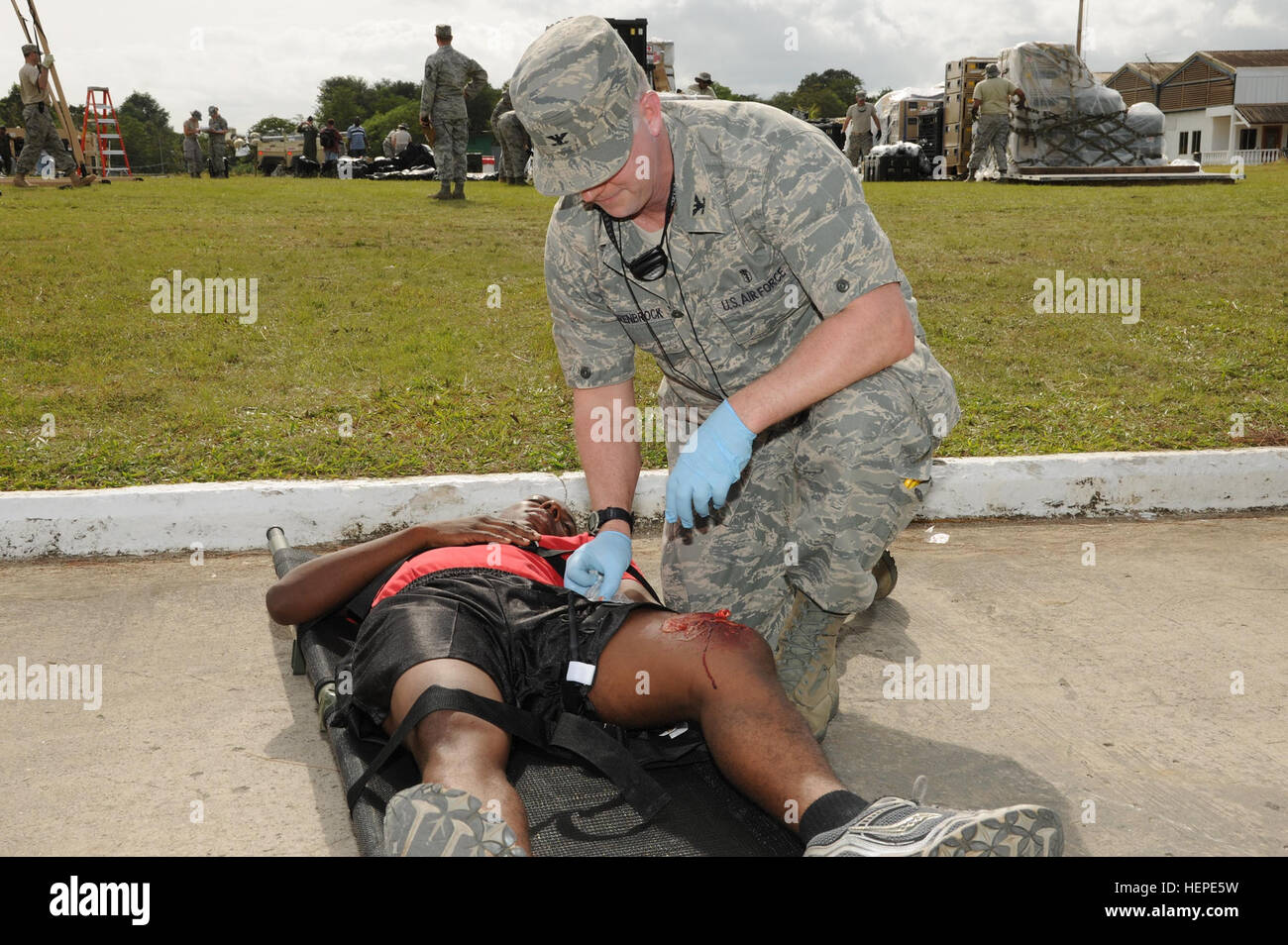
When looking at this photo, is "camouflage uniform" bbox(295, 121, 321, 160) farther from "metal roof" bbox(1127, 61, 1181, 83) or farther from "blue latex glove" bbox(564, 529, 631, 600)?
"metal roof" bbox(1127, 61, 1181, 83)

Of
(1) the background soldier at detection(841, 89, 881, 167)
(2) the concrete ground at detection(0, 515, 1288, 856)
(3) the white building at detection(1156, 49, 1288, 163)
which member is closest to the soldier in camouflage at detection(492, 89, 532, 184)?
(1) the background soldier at detection(841, 89, 881, 167)

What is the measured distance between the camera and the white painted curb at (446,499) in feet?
13.1

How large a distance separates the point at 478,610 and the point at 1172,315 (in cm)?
593

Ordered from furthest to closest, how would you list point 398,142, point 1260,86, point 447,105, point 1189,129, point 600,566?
point 1189,129, point 1260,86, point 398,142, point 447,105, point 600,566

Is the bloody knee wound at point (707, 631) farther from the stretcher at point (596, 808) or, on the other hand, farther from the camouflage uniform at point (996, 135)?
the camouflage uniform at point (996, 135)

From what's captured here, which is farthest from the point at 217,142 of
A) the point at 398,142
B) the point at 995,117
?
the point at 995,117

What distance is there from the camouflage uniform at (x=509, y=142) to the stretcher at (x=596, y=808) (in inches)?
507

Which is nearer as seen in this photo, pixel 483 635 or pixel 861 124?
pixel 483 635

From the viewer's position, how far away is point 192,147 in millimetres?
21953

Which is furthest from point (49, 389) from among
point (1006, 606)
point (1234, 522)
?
point (1234, 522)

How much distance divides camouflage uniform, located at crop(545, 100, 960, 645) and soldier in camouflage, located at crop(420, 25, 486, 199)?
971 cm

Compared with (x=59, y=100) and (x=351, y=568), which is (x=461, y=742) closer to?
(x=351, y=568)

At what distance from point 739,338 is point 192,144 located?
72.1 feet

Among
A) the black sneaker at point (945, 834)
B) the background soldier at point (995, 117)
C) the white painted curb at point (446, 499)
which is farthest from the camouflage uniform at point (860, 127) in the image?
the black sneaker at point (945, 834)
